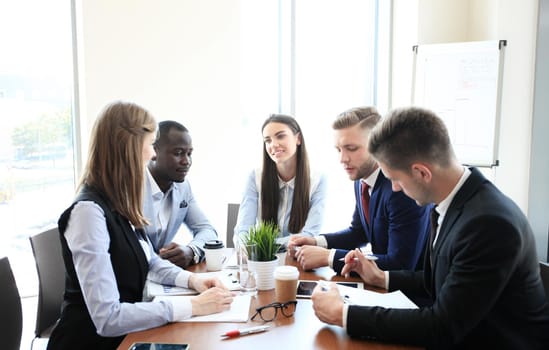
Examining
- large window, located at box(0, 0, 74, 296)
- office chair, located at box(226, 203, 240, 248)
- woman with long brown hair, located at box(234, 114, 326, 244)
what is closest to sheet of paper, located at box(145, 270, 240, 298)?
woman with long brown hair, located at box(234, 114, 326, 244)

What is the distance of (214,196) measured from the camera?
387cm

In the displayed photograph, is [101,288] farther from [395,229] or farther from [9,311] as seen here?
[395,229]

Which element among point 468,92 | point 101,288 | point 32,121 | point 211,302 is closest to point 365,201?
point 211,302

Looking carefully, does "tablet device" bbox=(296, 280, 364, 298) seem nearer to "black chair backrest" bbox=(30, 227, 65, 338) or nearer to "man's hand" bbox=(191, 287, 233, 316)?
"man's hand" bbox=(191, 287, 233, 316)

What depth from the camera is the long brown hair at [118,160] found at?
1.56 meters

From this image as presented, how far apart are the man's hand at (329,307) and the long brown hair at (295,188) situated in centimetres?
132

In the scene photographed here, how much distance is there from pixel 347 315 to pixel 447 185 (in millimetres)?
499

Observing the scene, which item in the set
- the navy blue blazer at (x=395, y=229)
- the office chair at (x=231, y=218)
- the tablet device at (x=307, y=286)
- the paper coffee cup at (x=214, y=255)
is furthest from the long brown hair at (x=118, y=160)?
the office chair at (x=231, y=218)

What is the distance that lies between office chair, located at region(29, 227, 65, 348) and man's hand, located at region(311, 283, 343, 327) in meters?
1.40

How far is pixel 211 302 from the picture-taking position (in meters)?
1.44

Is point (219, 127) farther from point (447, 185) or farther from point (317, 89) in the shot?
point (447, 185)

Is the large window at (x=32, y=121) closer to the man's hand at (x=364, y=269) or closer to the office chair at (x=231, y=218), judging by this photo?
the office chair at (x=231, y=218)

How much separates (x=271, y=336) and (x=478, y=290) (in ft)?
1.91

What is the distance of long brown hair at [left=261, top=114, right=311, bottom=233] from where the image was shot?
8.84ft
